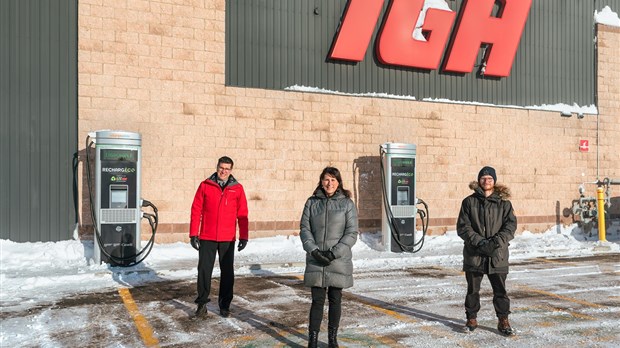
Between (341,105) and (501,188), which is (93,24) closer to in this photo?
(341,105)

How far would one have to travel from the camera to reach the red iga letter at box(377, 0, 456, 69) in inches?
591

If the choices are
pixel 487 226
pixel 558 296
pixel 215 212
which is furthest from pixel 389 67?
pixel 487 226

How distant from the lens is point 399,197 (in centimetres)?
1392

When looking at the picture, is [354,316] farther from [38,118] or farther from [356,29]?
[356,29]

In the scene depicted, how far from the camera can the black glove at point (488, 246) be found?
235 inches

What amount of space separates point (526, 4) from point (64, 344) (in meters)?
15.2

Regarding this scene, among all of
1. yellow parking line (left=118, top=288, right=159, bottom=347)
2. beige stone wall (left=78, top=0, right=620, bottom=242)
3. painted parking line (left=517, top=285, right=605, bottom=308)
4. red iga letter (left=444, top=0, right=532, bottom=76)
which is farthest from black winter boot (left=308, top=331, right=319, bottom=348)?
red iga letter (left=444, top=0, right=532, bottom=76)

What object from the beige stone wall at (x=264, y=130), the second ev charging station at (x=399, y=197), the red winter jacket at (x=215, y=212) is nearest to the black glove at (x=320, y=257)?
the red winter jacket at (x=215, y=212)

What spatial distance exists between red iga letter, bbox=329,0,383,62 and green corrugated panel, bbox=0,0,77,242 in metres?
6.19

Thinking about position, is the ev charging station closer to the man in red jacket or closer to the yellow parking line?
the yellow parking line

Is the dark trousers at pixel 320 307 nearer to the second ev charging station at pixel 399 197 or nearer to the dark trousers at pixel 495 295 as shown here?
the dark trousers at pixel 495 295

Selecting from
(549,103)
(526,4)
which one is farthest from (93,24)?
(549,103)

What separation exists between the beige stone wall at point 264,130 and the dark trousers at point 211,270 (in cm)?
603

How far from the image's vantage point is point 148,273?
10.2 meters
